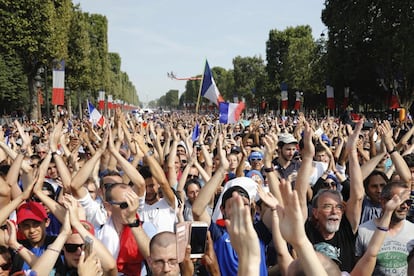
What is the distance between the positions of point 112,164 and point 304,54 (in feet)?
139

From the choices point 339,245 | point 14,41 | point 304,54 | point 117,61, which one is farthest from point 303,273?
point 117,61

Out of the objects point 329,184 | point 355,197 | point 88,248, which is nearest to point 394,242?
point 355,197

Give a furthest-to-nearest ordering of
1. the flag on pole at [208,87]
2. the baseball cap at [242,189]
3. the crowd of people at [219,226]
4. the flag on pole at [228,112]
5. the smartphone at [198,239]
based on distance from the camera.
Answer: the flag on pole at [208,87] < the flag on pole at [228,112] < the baseball cap at [242,189] < the smartphone at [198,239] < the crowd of people at [219,226]

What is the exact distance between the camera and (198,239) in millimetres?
2881

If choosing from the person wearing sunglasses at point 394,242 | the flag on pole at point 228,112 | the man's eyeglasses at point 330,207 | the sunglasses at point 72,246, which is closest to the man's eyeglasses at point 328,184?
the person wearing sunglasses at point 394,242

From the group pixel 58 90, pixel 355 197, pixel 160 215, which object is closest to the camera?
pixel 355 197

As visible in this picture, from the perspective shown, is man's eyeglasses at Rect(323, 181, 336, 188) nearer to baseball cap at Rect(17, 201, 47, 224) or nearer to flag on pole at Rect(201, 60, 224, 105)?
baseball cap at Rect(17, 201, 47, 224)

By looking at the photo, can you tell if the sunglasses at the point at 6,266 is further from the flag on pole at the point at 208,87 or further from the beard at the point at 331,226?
the flag on pole at the point at 208,87

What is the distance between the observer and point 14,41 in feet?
82.4

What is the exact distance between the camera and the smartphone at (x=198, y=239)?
2.86 m

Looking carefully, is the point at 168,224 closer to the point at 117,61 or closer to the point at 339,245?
the point at 339,245

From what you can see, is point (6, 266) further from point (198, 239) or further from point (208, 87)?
point (208, 87)

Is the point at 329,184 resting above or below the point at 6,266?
above

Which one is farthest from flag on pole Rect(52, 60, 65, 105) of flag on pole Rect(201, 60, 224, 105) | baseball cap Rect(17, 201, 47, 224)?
baseball cap Rect(17, 201, 47, 224)
